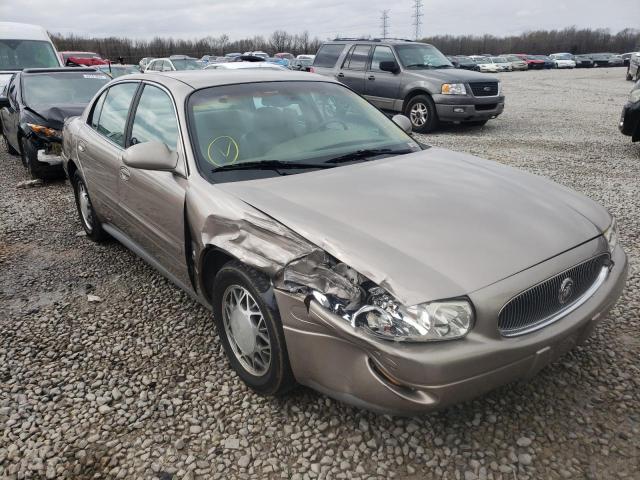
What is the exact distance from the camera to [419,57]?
11.2 metres

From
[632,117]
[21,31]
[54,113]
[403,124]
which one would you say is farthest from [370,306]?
[21,31]

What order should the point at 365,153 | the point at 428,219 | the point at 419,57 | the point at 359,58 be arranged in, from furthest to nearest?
1. the point at 359,58
2. the point at 419,57
3. the point at 365,153
4. the point at 428,219

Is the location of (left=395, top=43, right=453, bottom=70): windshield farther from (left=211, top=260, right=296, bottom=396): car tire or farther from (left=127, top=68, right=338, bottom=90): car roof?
(left=211, top=260, right=296, bottom=396): car tire

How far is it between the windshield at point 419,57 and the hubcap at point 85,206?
7964 millimetres

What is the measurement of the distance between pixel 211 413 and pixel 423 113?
30.5 ft

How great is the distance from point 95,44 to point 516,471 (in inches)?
2621

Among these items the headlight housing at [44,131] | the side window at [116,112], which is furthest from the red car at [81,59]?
the side window at [116,112]

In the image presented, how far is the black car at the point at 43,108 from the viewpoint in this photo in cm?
696

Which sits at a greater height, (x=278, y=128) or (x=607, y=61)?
(x=607, y=61)

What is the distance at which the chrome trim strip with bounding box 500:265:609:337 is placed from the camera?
2072mm

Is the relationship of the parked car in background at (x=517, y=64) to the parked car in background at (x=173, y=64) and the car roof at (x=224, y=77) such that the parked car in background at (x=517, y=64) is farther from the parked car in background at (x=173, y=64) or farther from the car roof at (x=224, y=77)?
the car roof at (x=224, y=77)

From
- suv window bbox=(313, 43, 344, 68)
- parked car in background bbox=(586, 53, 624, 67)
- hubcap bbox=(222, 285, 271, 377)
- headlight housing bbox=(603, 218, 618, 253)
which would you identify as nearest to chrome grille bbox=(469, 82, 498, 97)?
suv window bbox=(313, 43, 344, 68)

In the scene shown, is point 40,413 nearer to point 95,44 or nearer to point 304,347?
point 304,347

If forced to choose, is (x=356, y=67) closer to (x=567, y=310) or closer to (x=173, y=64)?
(x=567, y=310)
